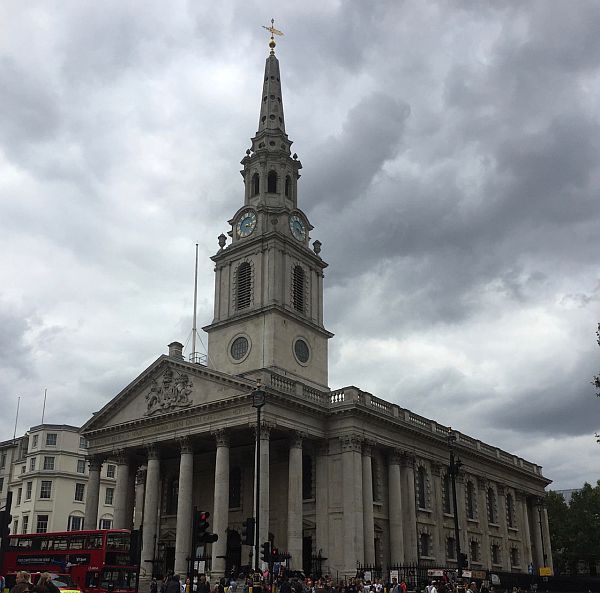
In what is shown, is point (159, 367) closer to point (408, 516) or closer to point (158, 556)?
point (158, 556)

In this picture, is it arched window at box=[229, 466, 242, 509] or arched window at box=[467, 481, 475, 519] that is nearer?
arched window at box=[229, 466, 242, 509]

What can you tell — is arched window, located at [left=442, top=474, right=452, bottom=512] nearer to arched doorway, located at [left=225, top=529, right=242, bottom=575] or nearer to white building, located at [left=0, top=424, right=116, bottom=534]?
arched doorway, located at [left=225, top=529, right=242, bottom=575]

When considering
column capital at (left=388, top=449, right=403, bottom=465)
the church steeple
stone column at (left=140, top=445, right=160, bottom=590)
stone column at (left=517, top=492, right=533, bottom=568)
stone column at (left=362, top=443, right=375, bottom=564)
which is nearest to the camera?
stone column at (left=362, top=443, right=375, bottom=564)

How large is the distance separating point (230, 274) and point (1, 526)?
137 ft

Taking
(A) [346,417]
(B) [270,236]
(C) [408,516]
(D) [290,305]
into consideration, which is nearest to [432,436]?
(C) [408,516]

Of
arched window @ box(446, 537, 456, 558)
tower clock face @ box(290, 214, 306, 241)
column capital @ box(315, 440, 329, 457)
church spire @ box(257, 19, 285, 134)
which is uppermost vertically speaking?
church spire @ box(257, 19, 285, 134)

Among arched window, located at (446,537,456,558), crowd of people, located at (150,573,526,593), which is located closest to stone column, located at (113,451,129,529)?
crowd of people, located at (150,573,526,593)

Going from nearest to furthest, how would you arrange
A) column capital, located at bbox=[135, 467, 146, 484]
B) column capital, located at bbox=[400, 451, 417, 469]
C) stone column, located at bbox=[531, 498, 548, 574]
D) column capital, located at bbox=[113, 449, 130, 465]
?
column capital, located at bbox=[113, 449, 130, 465] → column capital, located at bbox=[400, 451, 417, 469] → column capital, located at bbox=[135, 467, 146, 484] → stone column, located at bbox=[531, 498, 548, 574]

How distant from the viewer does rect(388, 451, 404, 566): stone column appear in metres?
48.4

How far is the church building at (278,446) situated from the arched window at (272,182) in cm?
13

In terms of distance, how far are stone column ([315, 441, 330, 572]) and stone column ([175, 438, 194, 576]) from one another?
8062 millimetres

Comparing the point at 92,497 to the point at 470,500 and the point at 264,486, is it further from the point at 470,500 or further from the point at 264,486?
the point at 470,500

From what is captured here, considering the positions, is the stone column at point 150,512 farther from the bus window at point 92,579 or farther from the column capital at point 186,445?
the bus window at point 92,579

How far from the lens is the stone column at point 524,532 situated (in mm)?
67125
